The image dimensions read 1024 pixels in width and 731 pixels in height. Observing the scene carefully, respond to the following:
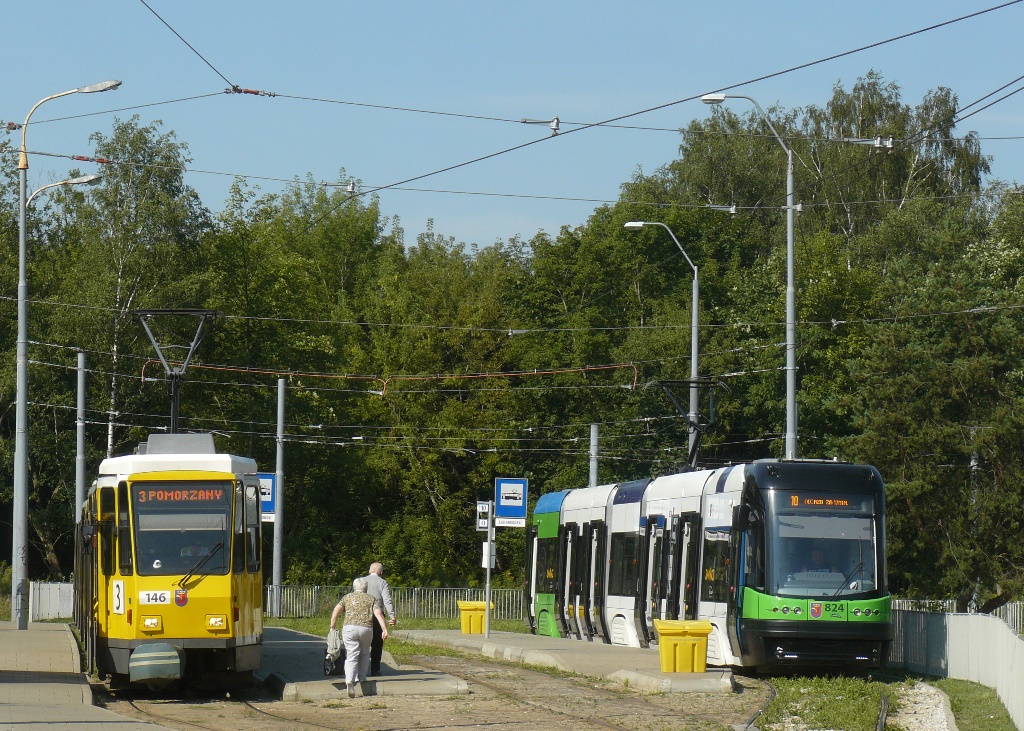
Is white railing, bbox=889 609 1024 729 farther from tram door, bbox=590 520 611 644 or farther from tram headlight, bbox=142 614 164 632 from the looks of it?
tram headlight, bbox=142 614 164 632

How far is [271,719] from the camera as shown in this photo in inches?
622

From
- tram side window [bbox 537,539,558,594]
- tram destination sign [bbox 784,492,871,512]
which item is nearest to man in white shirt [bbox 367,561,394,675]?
tram destination sign [bbox 784,492,871,512]

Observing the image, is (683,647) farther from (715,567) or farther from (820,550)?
(715,567)

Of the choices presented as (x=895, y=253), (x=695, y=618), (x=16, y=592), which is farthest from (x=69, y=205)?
(x=695, y=618)

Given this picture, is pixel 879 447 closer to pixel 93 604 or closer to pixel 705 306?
pixel 705 306

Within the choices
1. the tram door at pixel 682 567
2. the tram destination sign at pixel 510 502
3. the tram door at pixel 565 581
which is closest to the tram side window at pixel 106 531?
A: the tram destination sign at pixel 510 502

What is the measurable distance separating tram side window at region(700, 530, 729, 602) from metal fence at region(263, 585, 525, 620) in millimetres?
27389

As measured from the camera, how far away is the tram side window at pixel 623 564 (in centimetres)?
2728

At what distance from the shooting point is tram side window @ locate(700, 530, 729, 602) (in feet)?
72.2

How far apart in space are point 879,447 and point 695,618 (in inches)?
942


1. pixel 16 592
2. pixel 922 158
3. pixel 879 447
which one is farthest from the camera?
pixel 922 158

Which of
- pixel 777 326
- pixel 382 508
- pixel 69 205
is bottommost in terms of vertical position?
pixel 382 508

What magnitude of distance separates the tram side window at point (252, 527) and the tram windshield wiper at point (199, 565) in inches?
16.8

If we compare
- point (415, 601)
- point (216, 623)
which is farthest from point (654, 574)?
point (415, 601)
